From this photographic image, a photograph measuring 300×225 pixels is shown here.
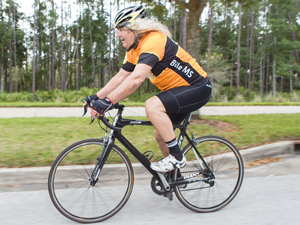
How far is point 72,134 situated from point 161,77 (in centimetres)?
338

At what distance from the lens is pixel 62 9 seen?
4516 centimetres

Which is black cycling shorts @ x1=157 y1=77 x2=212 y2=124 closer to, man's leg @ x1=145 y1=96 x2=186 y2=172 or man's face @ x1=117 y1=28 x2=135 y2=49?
man's leg @ x1=145 y1=96 x2=186 y2=172

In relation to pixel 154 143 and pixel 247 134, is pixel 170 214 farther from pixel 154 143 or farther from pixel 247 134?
pixel 247 134

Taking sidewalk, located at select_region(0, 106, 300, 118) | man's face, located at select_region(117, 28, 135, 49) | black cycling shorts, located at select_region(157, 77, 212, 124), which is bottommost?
sidewalk, located at select_region(0, 106, 300, 118)

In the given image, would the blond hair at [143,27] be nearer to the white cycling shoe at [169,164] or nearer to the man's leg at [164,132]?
the man's leg at [164,132]

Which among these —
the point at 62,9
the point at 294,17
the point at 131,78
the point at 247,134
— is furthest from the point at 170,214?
the point at 62,9

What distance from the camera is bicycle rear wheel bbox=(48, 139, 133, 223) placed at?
278 centimetres

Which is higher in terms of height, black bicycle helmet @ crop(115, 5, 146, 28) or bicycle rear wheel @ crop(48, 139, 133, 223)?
black bicycle helmet @ crop(115, 5, 146, 28)

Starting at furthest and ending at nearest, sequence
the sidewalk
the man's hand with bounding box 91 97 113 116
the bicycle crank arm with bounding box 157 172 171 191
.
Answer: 1. the sidewalk
2. the bicycle crank arm with bounding box 157 172 171 191
3. the man's hand with bounding box 91 97 113 116

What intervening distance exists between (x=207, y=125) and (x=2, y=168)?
4251 mm

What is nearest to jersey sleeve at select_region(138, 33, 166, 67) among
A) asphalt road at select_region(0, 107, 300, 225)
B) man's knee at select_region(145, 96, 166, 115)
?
man's knee at select_region(145, 96, 166, 115)

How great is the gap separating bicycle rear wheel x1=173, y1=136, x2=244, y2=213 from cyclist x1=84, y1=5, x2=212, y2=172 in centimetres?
34

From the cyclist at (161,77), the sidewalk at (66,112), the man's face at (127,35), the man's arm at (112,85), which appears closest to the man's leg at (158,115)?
the cyclist at (161,77)

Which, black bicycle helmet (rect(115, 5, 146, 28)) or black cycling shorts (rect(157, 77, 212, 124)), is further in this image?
black cycling shorts (rect(157, 77, 212, 124))
